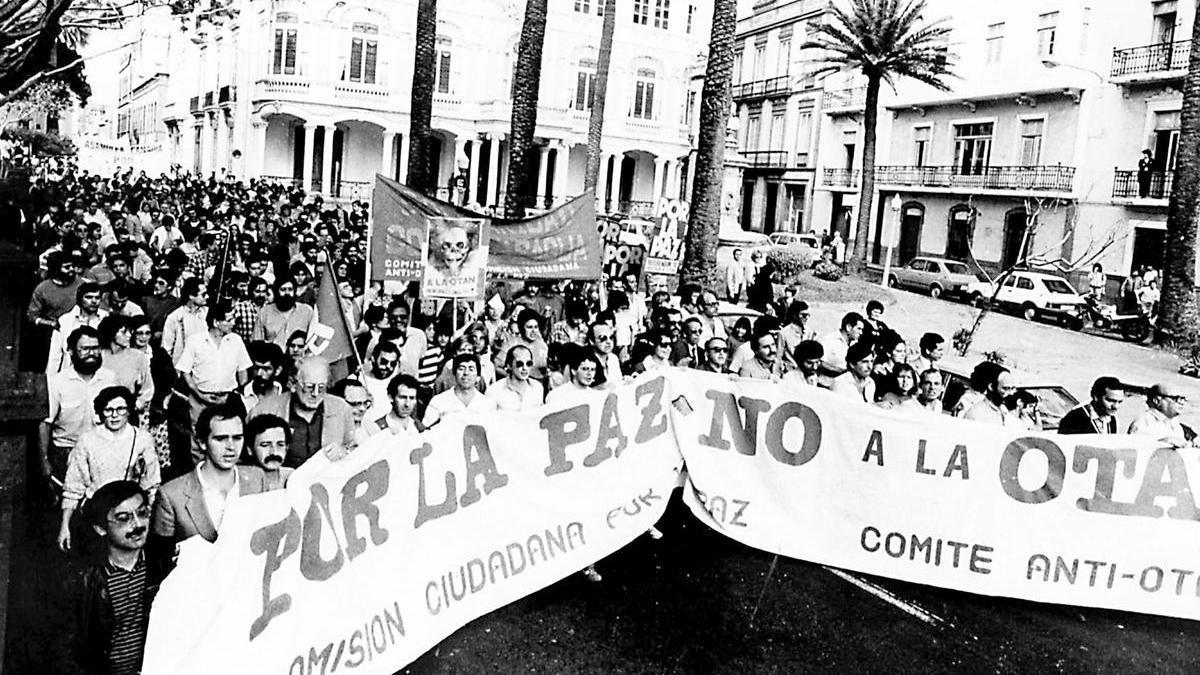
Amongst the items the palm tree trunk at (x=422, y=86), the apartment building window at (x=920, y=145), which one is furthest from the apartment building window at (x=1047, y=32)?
the palm tree trunk at (x=422, y=86)

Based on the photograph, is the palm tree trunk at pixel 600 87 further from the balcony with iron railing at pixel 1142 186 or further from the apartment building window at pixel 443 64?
the apartment building window at pixel 443 64

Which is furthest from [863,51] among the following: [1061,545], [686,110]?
[1061,545]

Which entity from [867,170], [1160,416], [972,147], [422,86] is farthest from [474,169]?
[1160,416]

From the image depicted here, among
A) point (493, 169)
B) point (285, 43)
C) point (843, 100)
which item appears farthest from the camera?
point (493, 169)

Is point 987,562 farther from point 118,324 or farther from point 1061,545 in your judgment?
point 118,324

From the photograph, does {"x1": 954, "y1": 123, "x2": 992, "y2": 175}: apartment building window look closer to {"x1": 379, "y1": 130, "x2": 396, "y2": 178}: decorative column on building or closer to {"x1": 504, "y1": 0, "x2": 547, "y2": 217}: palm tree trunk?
{"x1": 379, "y1": 130, "x2": 396, "y2": 178}: decorative column on building

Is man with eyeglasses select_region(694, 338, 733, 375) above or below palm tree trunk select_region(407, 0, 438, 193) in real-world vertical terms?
below

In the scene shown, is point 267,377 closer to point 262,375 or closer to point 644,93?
point 262,375

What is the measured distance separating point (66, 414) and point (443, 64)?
42.6 meters

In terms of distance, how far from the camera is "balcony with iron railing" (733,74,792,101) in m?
52.2

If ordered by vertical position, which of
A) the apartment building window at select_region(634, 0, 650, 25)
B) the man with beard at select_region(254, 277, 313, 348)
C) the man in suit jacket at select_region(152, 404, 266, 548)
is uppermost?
the apartment building window at select_region(634, 0, 650, 25)

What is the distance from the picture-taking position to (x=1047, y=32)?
37.1 m

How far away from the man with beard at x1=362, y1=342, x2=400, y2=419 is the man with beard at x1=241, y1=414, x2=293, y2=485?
1.96m

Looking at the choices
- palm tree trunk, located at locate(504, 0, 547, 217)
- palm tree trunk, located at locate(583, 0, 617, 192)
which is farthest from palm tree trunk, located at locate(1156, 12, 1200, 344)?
palm tree trunk, located at locate(583, 0, 617, 192)
